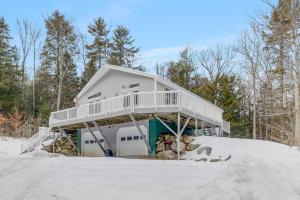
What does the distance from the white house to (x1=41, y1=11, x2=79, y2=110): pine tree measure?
19028 mm

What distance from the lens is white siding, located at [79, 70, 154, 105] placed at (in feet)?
84.3

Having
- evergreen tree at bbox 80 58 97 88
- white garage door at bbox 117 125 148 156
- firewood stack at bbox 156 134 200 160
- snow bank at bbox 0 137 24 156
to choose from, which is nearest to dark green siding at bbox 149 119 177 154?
firewood stack at bbox 156 134 200 160

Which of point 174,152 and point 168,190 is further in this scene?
point 174,152

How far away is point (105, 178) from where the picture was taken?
1099 cm

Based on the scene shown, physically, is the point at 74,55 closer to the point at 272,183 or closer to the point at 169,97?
the point at 169,97

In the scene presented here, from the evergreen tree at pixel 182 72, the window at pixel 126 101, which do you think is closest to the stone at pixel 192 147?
the window at pixel 126 101

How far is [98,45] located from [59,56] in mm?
6621

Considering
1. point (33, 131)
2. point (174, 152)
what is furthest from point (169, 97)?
point (33, 131)

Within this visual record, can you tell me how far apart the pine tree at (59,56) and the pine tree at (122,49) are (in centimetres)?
584

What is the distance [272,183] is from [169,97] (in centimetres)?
1409

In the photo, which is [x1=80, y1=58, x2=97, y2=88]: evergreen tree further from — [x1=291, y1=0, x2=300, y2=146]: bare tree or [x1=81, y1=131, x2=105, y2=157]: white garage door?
[x1=291, y1=0, x2=300, y2=146]: bare tree

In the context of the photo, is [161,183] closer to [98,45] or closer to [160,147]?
[160,147]

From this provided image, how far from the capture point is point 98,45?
54.7 m

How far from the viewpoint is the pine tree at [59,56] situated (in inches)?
1976
